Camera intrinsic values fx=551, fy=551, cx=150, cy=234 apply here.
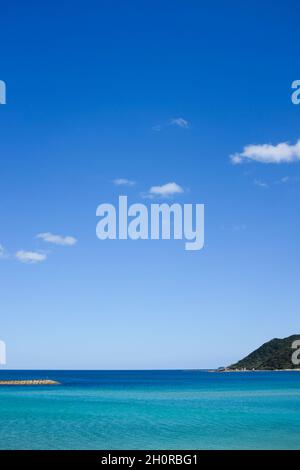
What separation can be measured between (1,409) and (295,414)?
33917 mm

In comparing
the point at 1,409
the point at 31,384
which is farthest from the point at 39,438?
the point at 31,384

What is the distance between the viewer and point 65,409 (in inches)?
2584

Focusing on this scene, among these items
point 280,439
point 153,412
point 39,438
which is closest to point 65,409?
point 153,412

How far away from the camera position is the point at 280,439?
39.1 metres

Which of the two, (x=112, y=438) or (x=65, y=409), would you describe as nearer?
(x=112, y=438)
